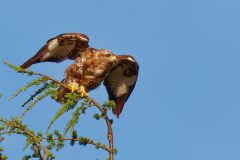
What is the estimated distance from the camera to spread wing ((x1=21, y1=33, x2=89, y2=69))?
884cm

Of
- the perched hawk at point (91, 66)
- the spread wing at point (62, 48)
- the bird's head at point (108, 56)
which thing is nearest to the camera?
the spread wing at point (62, 48)

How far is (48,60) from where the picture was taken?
895 centimetres

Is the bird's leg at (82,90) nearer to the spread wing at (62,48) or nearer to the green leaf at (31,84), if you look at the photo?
the spread wing at (62,48)

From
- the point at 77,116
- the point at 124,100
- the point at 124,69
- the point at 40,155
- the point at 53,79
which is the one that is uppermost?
the point at 124,69

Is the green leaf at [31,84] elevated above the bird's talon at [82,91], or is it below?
below

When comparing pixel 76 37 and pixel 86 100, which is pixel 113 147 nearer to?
pixel 86 100

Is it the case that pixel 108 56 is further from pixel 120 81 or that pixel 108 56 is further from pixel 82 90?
pixel 82 90

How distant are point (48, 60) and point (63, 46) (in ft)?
1.86

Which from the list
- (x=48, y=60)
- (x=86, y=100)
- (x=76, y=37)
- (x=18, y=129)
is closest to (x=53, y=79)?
(x=86, y=100)

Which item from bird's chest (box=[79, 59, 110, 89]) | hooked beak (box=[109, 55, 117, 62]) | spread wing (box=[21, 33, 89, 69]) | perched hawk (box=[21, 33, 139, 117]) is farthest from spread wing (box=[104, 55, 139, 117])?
spread wing (box=[21, 33, 89, 69])

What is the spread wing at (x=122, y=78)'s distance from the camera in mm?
9672

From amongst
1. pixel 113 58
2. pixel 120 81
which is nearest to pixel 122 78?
pixel 120 81

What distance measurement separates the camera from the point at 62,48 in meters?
9.42

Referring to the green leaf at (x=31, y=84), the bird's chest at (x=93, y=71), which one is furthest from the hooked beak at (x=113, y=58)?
the green leaf at (x=31, y=84)
